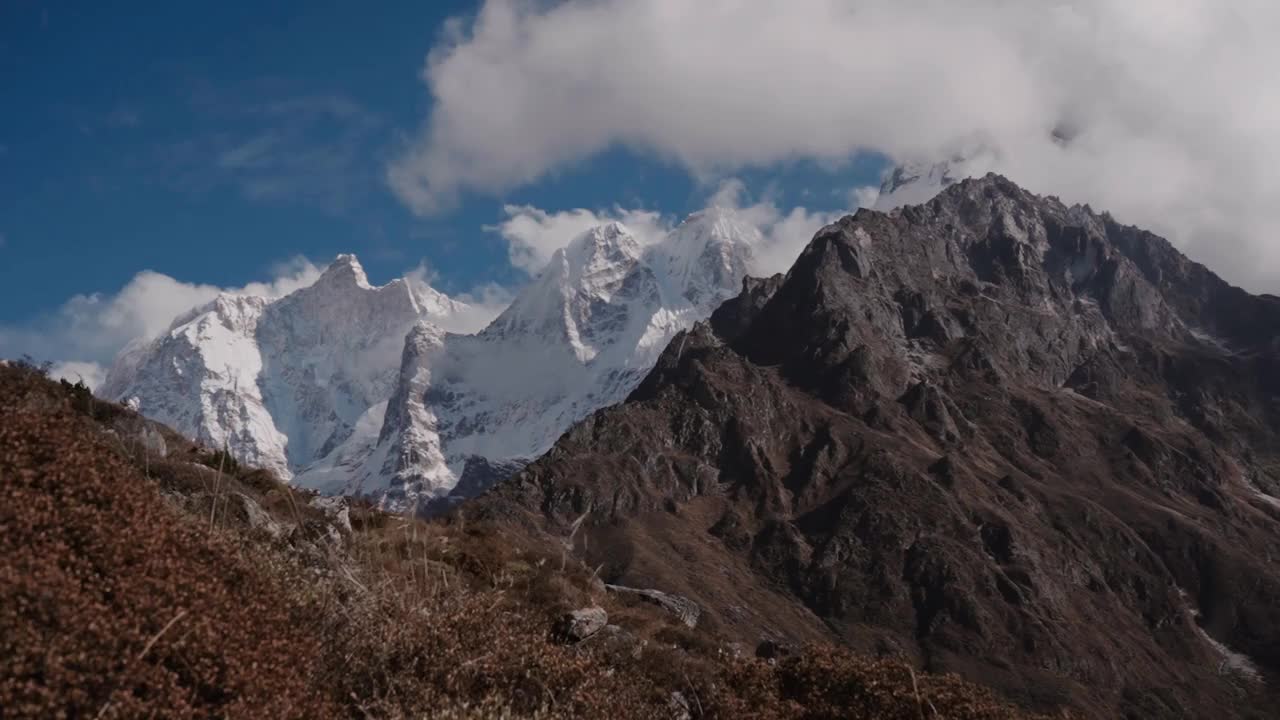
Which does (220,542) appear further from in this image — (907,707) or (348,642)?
(907,707)

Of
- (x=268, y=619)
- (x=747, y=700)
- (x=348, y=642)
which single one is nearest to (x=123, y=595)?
(x=268, y=619)

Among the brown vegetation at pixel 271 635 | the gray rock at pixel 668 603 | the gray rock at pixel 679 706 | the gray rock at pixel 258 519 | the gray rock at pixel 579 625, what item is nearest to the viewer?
the brown vegetation at pixel 271 635

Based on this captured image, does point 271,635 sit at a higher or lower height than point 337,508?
lower

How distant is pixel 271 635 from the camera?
7.99 m

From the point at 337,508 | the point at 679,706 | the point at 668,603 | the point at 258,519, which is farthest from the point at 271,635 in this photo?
the point at 668,603

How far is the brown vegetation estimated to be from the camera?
6508 millimetres

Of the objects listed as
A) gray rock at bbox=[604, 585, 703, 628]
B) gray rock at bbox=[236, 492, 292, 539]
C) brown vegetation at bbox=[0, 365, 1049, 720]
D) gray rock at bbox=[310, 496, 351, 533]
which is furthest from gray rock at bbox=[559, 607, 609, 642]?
gray rock at bbox=[604, 585, 703, 628]

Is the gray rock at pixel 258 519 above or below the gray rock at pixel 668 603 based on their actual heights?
below

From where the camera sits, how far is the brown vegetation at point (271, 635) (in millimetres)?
6508

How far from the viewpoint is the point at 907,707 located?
1156 cm

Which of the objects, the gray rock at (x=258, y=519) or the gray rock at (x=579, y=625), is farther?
the gray rock at (x=258, y=519)

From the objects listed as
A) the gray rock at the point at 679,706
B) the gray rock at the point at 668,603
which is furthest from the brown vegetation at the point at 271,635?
the gray rock at the point at 668,603

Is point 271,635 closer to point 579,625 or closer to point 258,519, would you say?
point 579,625

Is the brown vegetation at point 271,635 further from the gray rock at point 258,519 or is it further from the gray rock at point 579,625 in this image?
the gray rock at point 579,625
